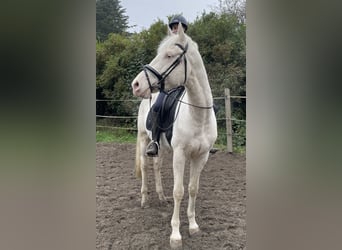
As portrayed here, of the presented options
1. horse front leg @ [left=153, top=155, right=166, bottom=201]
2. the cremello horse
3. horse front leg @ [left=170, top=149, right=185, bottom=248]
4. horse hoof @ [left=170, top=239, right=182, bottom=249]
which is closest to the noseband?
the cremello horse

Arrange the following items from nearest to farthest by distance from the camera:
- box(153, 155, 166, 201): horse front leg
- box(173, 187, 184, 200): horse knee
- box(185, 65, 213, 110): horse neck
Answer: box(185, 65, 213, 110): horse neck, box(173, 187, 184, 200): horse knee, box(153, 155, 166, 201): horse front leg

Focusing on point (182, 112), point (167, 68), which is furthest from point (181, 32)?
point (182, 112)

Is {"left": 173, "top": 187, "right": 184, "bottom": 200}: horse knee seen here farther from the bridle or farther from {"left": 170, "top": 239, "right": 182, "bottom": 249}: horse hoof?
the bridle

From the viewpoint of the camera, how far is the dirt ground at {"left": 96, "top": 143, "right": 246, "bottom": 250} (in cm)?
141

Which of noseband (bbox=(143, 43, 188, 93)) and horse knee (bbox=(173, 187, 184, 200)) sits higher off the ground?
noseband (bbox=(143, 43, 188, 93))

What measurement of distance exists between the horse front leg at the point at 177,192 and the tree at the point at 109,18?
0.68 metres

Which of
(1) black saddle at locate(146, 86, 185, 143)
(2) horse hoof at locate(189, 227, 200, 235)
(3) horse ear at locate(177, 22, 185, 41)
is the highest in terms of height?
(3) horse ear at locate(177, 22, 185, 41)

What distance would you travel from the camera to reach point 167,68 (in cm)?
127

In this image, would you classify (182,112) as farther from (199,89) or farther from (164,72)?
(164,72)

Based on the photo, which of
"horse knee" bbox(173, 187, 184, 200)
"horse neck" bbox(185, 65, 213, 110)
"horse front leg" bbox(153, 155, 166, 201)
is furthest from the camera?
"horse front leg" bbox(153, 155, 166, 201)

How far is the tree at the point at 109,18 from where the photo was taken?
1224mm
